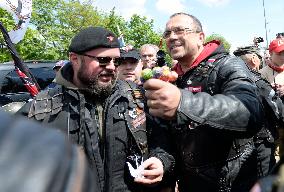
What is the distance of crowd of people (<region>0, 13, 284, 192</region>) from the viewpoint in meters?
2.11

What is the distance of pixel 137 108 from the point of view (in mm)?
2994

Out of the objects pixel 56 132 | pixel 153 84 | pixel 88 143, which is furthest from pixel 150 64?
pixel 56 132

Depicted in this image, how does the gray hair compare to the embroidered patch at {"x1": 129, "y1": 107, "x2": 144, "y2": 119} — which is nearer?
the embroidered patch at {"x1": 129, "y1": 107, "x2": 144, "y2": 119}

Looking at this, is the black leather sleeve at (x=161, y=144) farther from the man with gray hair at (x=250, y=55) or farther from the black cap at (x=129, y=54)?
the man with gray hair at (x=250, y=55)

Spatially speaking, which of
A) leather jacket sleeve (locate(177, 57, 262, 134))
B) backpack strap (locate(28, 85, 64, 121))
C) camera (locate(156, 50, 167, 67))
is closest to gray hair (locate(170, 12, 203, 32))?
camera (locate(156, 50, 167, 67))

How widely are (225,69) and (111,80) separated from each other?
3.29 ft

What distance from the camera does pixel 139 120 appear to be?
295 centimetres

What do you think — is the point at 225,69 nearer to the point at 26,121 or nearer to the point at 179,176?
the point at 179,176

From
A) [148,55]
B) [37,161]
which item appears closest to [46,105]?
[37,161]

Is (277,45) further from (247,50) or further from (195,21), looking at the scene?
(195,21)

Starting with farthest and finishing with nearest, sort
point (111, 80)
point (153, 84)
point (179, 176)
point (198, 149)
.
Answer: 1. point (111, 80)
2. point (179, 176)
3. point (198, 149)
4. point (153, 84)

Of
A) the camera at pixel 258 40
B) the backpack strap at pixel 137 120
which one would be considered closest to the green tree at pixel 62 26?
the camera at pixel 258 40

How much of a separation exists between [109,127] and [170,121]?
0.84 meters

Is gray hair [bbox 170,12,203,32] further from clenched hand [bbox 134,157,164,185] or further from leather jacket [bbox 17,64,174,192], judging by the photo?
clenched hand [bbox 134,157,164,185]
